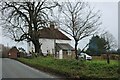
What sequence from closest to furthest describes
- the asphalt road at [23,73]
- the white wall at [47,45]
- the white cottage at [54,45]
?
the asphalt road at [23,73] → the white cottage at [54,45] → the white wall at [47,45]

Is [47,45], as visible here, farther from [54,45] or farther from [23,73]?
[23,73]

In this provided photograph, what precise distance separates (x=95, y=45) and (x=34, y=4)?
87.7ft

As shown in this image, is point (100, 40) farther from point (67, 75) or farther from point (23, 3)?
point (67, 75)

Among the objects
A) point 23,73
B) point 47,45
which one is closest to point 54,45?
point 47,45

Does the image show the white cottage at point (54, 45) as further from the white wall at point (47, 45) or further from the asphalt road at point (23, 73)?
the asphalt road at point (23, 73)

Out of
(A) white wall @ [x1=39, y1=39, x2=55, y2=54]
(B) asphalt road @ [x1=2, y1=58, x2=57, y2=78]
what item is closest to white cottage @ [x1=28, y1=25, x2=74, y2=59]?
(A) white wall @ [x1=39, y1=39, x2=55, y2=54]

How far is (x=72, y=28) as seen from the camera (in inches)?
1262

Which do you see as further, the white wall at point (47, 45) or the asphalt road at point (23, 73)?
the white wall at point (47, 45)

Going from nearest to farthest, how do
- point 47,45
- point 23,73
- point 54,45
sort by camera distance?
point 23,73 < point 54,45 < point 47,45

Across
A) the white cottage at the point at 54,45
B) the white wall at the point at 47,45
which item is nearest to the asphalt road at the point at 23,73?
the white cottage at the point at 54,45

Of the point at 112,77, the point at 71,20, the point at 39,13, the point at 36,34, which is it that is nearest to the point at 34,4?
the point at 39,13

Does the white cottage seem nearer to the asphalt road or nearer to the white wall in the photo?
the white wall

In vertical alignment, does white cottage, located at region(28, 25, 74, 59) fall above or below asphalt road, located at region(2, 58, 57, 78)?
above

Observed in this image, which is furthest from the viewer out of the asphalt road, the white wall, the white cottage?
the white wall
